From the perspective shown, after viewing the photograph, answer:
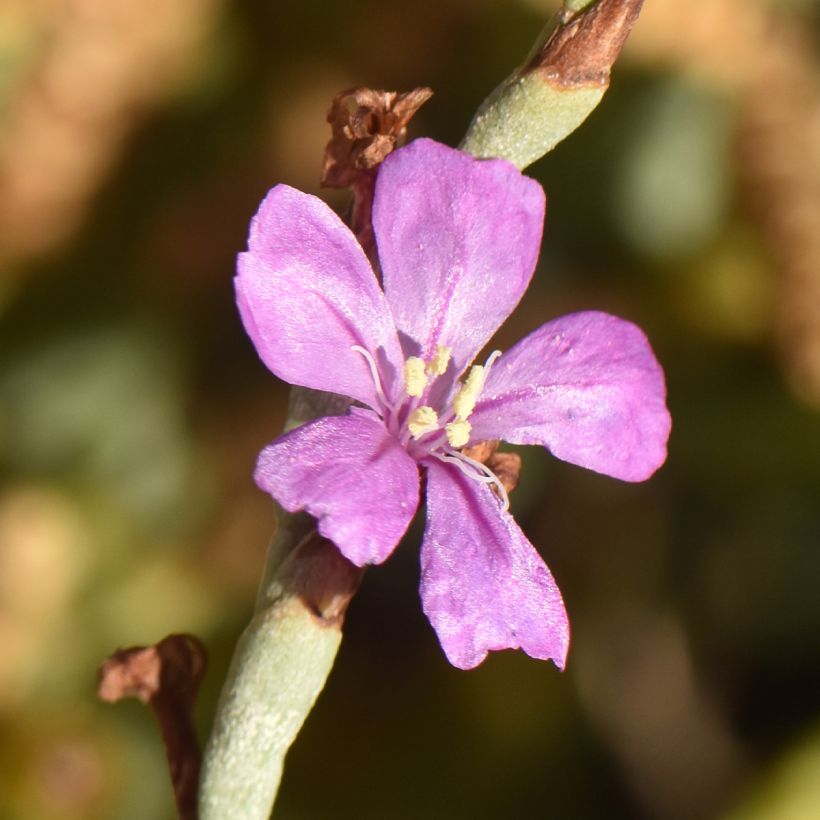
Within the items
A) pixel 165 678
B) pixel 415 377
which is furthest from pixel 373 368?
pixel 165 678

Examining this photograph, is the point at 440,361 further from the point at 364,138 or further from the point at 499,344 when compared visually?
the point at 499,344

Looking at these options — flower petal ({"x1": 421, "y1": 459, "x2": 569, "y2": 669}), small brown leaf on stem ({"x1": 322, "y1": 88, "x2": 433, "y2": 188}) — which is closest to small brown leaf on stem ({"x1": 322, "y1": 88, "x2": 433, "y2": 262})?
small brown leaf on stem ({"x1": 322, "y1": 88, "x2": 433, "y2": 188})

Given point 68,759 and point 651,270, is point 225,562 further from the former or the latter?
point 651,270

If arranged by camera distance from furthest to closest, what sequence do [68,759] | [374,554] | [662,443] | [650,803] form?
[650,803], [68,759], [662,443], [374,554]

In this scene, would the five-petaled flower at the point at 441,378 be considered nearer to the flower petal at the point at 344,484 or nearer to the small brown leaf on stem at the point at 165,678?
the flower petal at the point at 344,484

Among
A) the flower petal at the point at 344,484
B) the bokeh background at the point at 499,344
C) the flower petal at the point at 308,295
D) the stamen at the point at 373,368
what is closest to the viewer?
the flower petal at the point at 344,484

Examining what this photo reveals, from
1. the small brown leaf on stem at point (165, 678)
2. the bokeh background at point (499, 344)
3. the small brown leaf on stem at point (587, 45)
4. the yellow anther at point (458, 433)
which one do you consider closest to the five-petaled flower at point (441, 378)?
the yellow anther at point (458, 433)

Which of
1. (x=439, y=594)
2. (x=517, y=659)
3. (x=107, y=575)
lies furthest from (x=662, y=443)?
(x=107, y=575)
